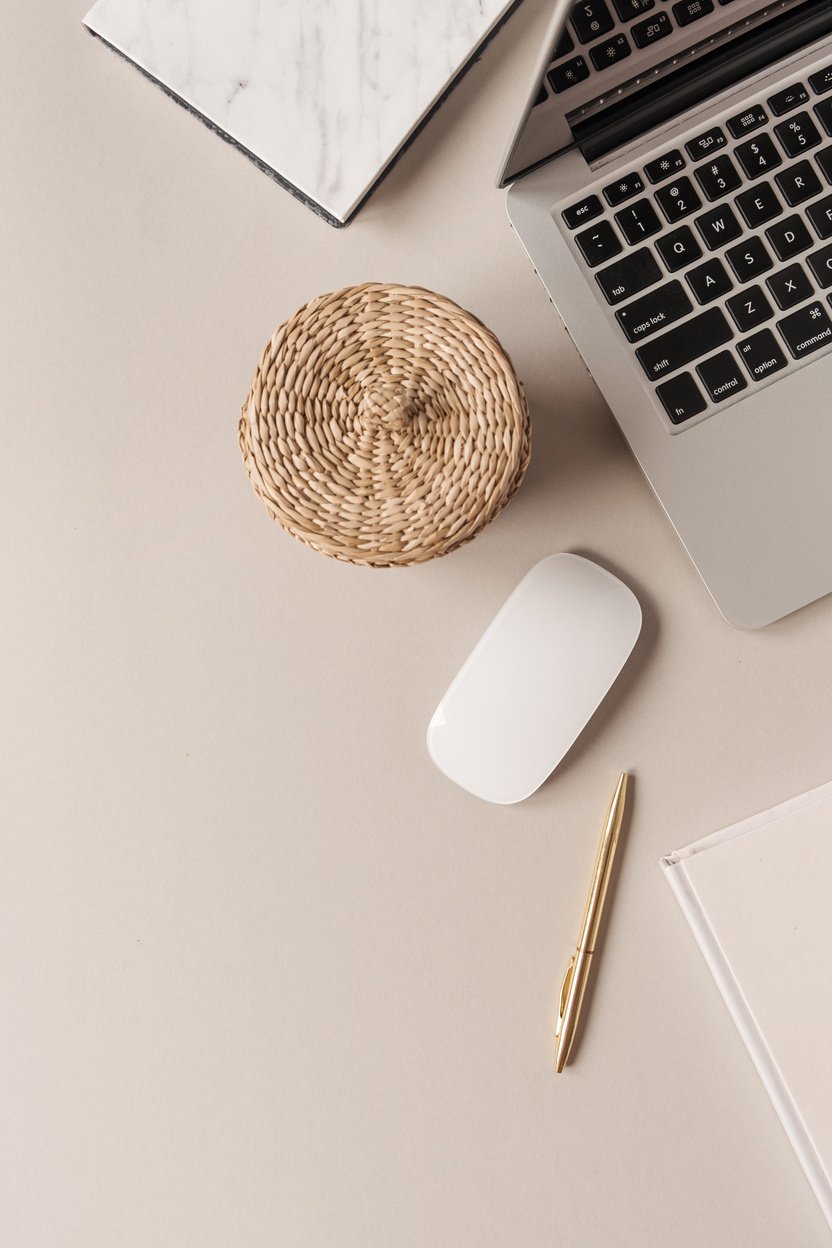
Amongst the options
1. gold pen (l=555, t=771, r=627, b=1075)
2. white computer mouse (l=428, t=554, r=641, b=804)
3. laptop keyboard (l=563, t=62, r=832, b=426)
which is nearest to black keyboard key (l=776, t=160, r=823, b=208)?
laptop keyboard (l=563, t=62, r=832, b=426)

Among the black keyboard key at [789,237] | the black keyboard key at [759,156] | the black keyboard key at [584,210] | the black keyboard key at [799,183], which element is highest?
the black keyboard key at [584,210]

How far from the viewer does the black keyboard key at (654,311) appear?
19.8 inches

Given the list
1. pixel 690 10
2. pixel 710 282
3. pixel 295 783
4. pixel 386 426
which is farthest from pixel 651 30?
pixel 295 783

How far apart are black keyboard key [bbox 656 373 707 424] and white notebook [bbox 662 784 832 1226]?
22cm

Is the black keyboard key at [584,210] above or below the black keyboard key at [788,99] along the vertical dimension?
above

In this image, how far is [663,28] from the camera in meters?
0.49

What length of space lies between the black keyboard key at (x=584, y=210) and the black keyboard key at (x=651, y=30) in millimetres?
76

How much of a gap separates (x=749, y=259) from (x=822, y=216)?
4 cm

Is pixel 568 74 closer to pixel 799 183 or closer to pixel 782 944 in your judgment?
pixel 799 183

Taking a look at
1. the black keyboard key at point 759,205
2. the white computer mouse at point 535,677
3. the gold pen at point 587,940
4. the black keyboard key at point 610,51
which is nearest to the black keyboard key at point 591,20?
the black keyboard key at point 610,51

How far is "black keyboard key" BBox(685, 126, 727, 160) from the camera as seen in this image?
1.65 feet

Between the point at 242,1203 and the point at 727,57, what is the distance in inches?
26.8

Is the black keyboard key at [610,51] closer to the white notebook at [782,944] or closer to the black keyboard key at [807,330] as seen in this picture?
the black keyboard key at [807,330]

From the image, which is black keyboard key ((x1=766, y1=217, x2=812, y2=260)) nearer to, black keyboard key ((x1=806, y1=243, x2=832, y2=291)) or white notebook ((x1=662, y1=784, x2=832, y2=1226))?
black keyboard key ((x1=806, y1=243, x2=832, y2=291))
